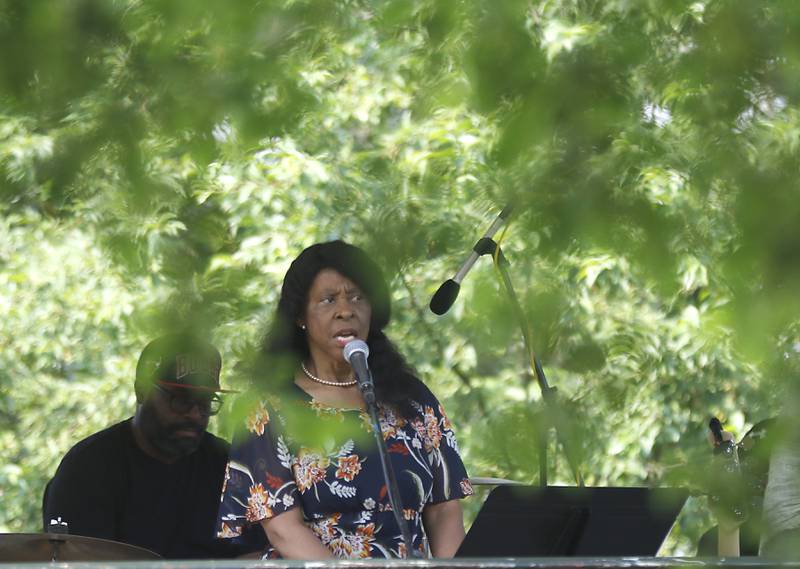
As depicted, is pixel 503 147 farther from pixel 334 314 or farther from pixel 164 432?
pixel 164 432

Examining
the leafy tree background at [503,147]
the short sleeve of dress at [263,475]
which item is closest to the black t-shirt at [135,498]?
the short sleeve of dress at [263,475]

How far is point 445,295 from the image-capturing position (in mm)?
3363

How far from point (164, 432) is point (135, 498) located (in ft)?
0.72

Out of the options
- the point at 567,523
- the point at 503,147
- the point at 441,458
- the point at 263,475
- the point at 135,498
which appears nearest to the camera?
the point at 503,147

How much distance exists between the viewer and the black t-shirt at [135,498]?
3806 mm

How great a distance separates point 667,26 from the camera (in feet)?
7.57

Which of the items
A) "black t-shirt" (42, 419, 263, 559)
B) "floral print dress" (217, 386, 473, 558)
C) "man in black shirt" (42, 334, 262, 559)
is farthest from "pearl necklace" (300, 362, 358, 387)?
"black t-shirt" (42, 419, 263, 559)

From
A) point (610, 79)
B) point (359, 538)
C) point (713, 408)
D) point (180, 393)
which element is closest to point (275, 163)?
point (180, 393)

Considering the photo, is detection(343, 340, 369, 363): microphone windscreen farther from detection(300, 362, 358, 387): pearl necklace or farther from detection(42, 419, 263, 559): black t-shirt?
detection(42, 419, 263, 559): black t-shirt

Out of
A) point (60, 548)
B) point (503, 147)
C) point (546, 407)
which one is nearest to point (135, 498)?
point (60, 548)

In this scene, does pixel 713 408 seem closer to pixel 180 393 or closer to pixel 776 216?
pixel 180 393

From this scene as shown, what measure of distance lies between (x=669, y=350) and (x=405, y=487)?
2.19 m

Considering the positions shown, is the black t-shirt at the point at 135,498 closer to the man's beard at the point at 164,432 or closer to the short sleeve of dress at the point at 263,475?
the man's beard at the point at 164,432

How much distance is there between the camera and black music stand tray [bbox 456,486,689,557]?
8.50 ft
